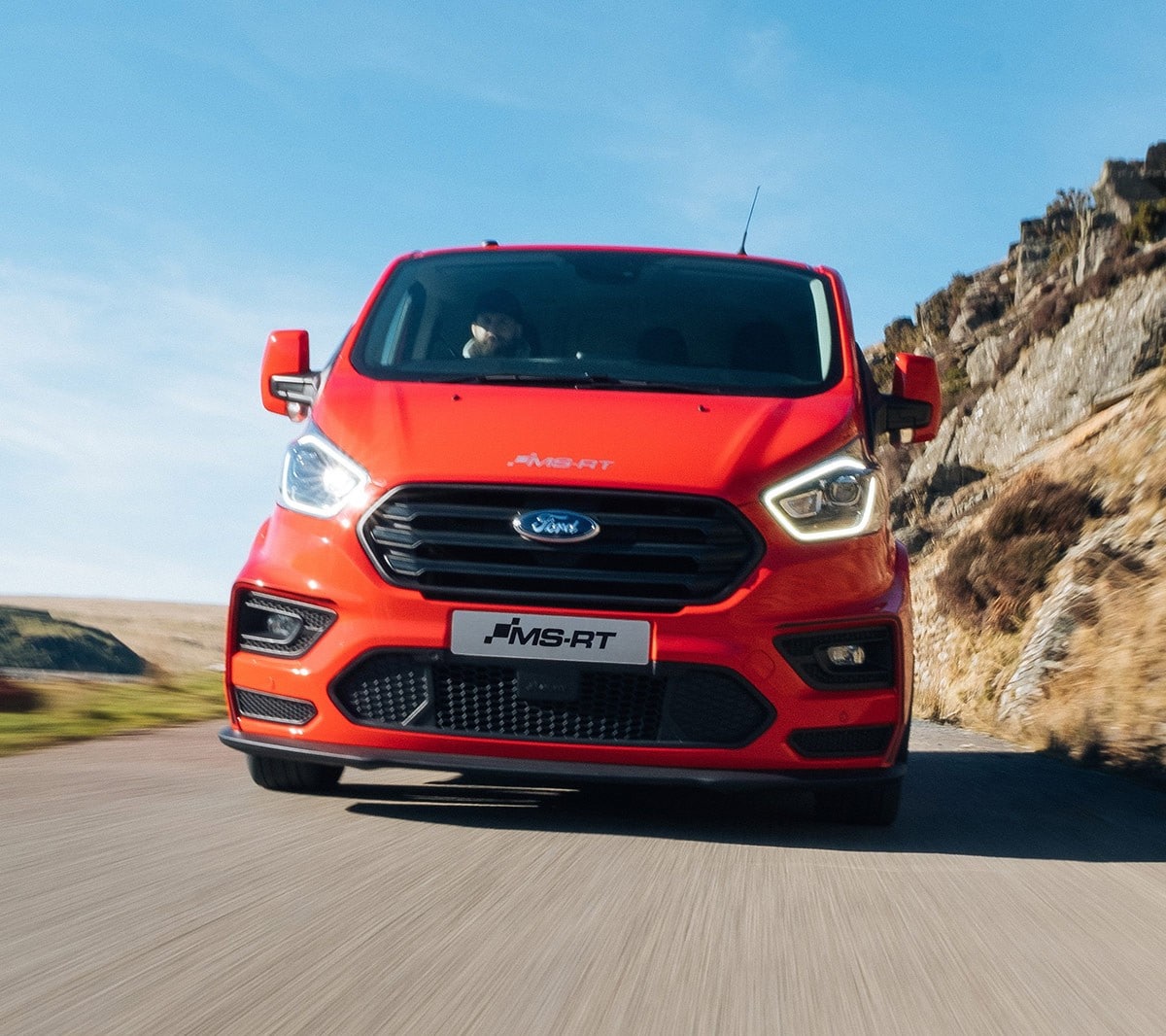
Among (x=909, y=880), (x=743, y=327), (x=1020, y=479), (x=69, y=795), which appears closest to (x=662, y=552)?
(x=909, y=880)

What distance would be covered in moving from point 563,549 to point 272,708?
3.57 feet

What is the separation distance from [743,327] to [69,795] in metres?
3.09

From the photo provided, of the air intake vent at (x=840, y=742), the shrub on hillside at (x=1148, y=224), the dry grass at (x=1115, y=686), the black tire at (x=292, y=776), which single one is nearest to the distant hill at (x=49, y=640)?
the dry grass at (x=1115, y=686)

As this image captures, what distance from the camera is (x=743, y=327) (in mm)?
6340

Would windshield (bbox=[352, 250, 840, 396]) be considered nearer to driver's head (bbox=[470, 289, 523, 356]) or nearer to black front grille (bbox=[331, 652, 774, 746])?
driver's head (bbox=[470, 289, 523, 356])

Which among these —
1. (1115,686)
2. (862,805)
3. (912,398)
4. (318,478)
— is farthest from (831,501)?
(1115,686)

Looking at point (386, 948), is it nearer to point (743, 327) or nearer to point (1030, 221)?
point (743, 327)

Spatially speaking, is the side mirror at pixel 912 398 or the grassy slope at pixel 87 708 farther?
the grassy slope at pixel 87 708

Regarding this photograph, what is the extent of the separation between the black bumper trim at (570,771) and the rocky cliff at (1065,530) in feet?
12.0

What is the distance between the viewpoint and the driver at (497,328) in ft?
20.6

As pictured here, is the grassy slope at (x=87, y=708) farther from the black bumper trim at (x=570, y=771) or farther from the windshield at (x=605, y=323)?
the windshield at (x=605, y=323)

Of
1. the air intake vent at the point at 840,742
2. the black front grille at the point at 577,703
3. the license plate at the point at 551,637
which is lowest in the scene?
the air intake vent at the point at 840,742

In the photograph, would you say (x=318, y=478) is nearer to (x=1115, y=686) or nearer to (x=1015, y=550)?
(x=1115, y=686)

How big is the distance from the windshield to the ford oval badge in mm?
895
